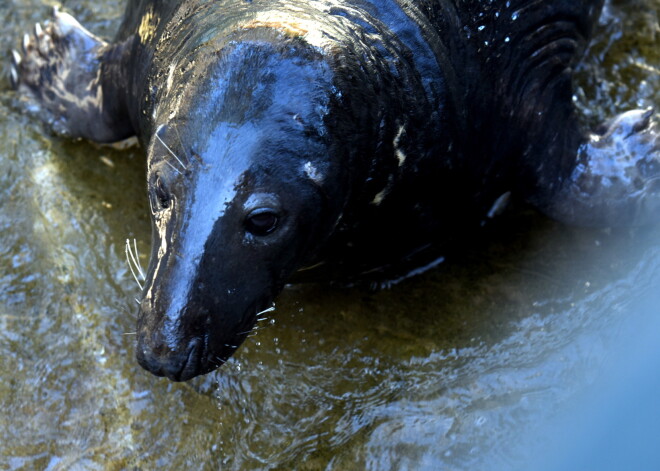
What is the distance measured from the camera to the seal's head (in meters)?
3.50

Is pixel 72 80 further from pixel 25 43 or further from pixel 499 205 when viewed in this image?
pixel 499 205

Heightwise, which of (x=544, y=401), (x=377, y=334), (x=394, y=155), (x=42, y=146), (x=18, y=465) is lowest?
(x=18, y=465)

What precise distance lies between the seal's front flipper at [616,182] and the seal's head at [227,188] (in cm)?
159

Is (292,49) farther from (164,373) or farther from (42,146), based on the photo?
(42,146)

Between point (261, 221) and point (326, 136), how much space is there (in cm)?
41

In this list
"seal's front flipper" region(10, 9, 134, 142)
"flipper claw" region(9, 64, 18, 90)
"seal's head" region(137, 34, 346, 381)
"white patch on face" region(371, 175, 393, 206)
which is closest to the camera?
"seal's head" region(137, 34, 346, 381)

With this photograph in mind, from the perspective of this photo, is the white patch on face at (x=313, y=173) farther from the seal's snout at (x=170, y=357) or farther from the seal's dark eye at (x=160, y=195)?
the seal's snout at (x=170, y=357)

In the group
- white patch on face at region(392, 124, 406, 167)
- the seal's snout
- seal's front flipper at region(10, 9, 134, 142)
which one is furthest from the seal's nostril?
seal's front flipper at region(10, 9, 134, 142)

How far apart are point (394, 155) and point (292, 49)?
0.72m

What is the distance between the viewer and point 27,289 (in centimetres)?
487

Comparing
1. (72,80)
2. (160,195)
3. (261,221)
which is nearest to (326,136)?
(261,221)

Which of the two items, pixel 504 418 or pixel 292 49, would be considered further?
pixel 504 418

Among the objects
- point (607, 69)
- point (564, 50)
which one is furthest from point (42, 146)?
point (607, 69)

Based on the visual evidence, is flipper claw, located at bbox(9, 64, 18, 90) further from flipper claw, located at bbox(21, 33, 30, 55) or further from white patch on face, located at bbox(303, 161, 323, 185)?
white patch on face, located at bbox(303, 161, 323, 185)
